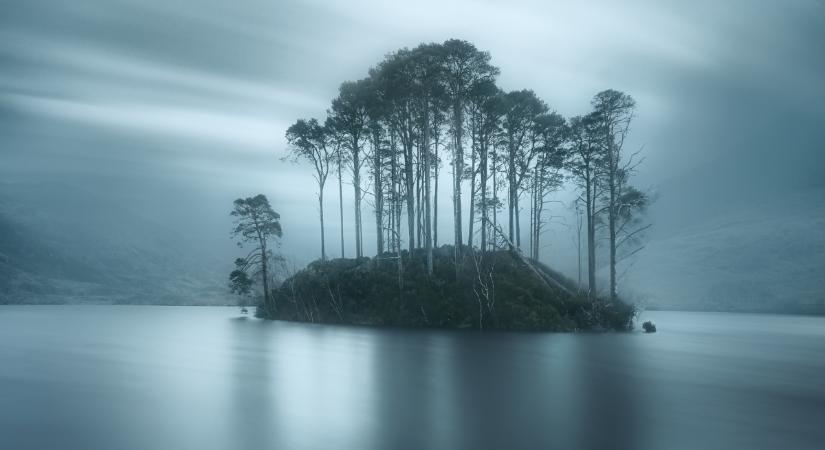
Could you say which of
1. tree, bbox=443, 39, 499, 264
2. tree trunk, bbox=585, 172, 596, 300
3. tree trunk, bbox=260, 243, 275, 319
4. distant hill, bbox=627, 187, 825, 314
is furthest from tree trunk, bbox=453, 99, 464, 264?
distant hill, bbox=627, 187, 825, 314

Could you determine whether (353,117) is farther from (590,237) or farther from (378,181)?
(590,237)

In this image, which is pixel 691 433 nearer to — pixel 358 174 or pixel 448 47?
pixel 448 47

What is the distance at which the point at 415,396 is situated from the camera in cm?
1478

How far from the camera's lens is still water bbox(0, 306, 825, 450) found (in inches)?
411

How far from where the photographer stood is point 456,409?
12758 millimetres

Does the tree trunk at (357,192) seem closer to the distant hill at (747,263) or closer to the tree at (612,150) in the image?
the tree at (612,150)

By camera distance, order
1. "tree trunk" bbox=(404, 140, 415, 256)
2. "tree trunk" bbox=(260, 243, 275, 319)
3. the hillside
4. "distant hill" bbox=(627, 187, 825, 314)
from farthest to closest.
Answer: "distant hill" bbox=(627, 187, 825, 314) → "tree trunk" bbox=(260, 243, 275, 319) → "tree trunk" bbox=(404, 140, 415, 256) → the hillside

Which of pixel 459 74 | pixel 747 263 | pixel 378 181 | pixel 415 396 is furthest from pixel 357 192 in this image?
pixel 747 263

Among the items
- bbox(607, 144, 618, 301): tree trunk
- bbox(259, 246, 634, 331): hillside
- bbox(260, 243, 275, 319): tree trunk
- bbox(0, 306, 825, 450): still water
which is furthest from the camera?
bbox(260, 243, 275, 319): tree trunk

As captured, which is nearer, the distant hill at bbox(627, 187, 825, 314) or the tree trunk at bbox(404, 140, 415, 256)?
the tree trunk at bbox(404, 140, 415, 256)

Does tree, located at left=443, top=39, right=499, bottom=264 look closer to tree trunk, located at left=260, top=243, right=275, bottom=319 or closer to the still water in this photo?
the still water

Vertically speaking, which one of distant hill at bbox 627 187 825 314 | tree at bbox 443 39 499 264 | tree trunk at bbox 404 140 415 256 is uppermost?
tree at bbox 443 39 499 264

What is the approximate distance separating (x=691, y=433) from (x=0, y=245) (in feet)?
821

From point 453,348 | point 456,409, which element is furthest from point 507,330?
point 456,409
